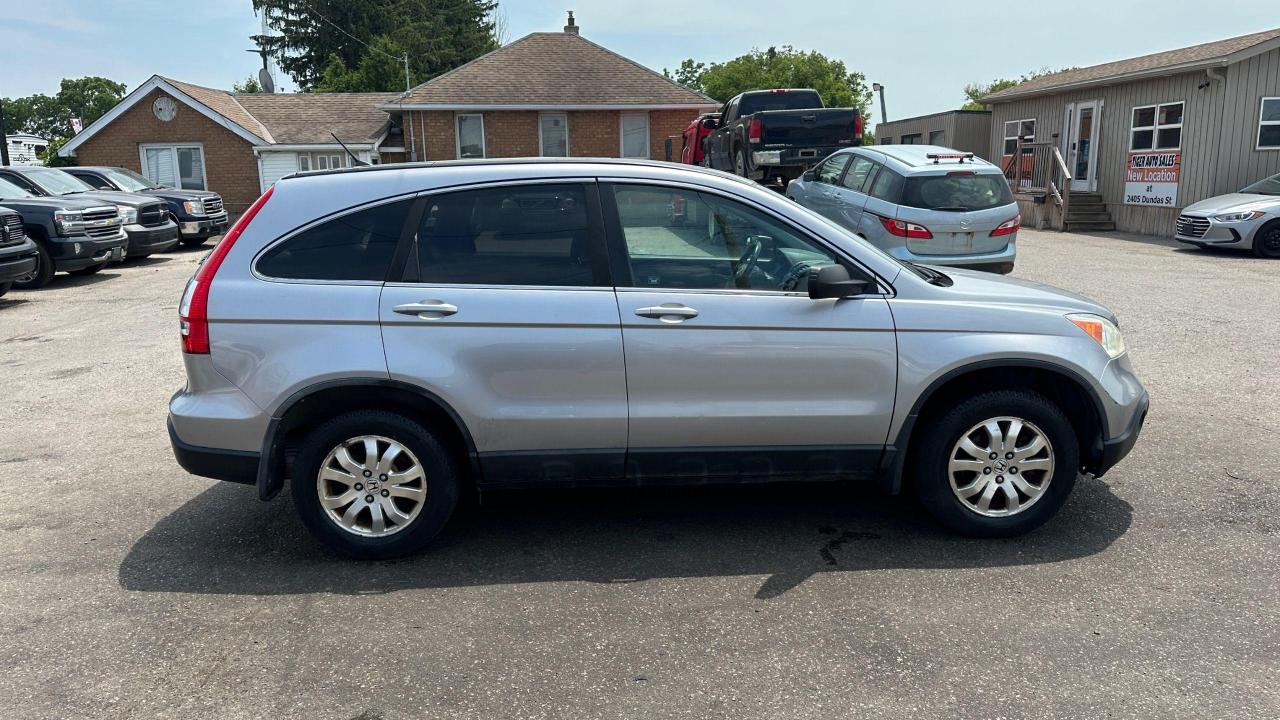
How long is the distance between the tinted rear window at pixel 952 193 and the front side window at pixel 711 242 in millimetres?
7005

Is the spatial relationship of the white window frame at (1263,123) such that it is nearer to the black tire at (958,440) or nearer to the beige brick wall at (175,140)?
the black tire at (958,440)

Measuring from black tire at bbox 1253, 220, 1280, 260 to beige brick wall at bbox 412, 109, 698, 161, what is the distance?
17.5m

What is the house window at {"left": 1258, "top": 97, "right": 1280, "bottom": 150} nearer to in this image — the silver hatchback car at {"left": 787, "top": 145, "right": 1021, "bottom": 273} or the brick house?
the silver hatchback car at {"left": 787, "top": 145, "right": 1021, "bottom": 273}

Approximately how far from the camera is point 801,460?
4.35m

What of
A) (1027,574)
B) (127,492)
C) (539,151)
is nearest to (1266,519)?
(1027,574)

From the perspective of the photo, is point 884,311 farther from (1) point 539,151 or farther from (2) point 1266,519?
(1) point 539,151

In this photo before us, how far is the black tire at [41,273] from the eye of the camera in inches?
554

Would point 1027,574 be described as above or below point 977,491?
below

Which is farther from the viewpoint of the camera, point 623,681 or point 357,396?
point 357,396

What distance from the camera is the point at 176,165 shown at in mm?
31359

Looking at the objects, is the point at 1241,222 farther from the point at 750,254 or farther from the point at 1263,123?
the point at 750,254

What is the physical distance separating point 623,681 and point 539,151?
92.3 feet

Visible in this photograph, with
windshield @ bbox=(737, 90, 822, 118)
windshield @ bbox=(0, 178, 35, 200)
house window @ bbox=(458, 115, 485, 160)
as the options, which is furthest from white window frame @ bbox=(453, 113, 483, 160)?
windshield @ bbox=(0, 178, 35, 200)

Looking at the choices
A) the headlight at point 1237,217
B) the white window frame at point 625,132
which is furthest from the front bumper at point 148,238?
the headlight at point 1237,217
